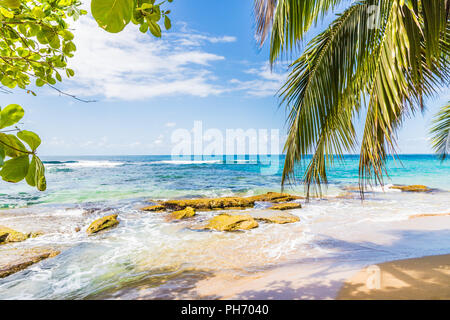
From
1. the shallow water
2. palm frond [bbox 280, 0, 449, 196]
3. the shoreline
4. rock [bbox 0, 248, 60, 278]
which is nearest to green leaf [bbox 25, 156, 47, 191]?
palm frond [bbox 280, 0, 449, 196]

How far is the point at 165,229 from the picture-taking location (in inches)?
252

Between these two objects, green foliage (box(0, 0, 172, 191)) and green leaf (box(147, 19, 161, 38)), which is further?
green leaf (box(147, 19, 161, 38))

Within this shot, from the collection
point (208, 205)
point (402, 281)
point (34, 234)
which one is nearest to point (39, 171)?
point (402, 281)

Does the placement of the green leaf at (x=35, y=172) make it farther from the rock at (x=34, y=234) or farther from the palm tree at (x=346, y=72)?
the rock at (x=34, y=234)

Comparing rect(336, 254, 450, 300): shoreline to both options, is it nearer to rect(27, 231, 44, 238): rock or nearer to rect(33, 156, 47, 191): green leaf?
rect(33, 156, 47, 191): green leaf

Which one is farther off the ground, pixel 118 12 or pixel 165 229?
pixel 118 12

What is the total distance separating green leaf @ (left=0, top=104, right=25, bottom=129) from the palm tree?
1922 mm

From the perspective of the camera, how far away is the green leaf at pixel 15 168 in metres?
0.55

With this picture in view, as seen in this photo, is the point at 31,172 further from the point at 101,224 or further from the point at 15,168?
the point at 101,224

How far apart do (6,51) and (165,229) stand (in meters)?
5.76

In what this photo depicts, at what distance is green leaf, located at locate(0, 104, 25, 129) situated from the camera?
57 centimetres
